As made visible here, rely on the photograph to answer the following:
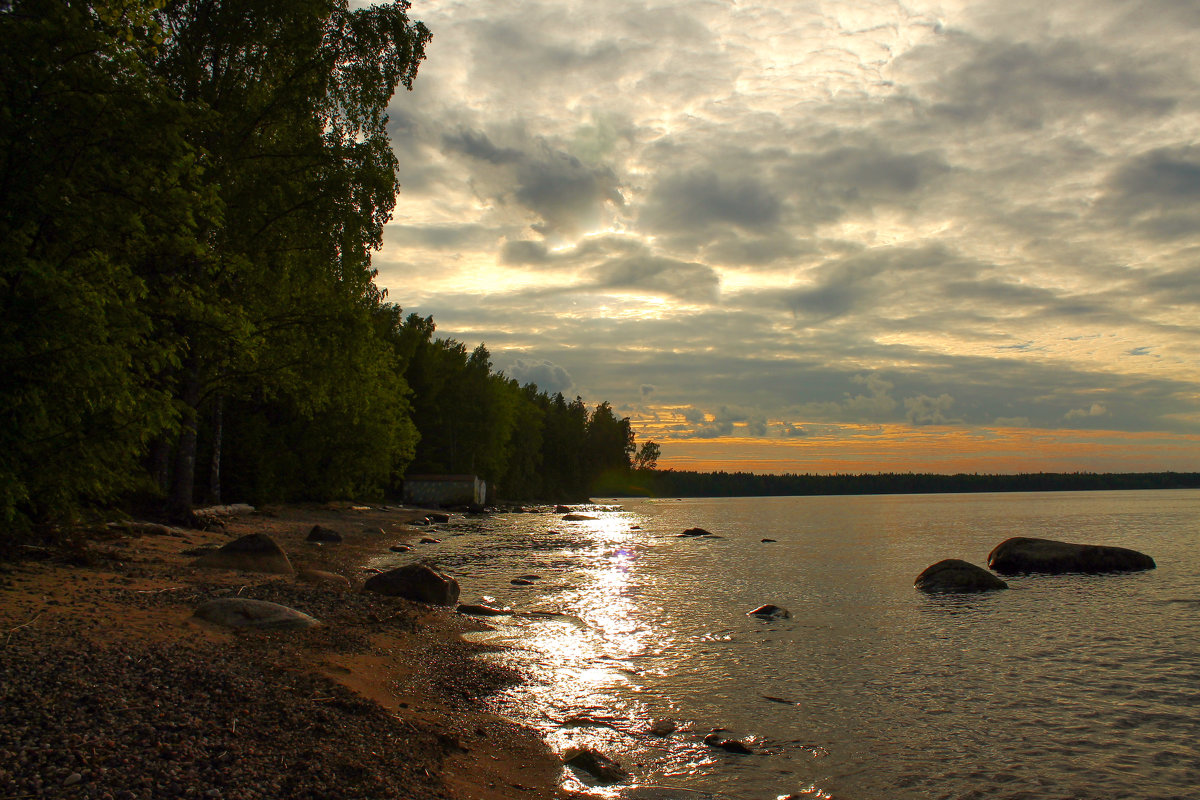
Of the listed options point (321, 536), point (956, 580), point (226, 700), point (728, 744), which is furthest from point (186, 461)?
point (956, 580)

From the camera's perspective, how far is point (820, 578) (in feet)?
83.3

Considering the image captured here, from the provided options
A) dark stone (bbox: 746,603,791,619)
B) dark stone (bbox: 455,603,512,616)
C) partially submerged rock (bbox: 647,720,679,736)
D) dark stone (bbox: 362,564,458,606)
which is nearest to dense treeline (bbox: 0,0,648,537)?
dark stone (bbox: 362,564,458,606)

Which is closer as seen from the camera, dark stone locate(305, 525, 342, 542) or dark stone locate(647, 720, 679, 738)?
dark stone locate(647, 720, 679, 738)

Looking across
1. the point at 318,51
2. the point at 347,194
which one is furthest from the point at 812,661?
the point at 318,51

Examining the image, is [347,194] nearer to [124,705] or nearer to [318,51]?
[318,51]

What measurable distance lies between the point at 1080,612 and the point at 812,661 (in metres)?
10.1

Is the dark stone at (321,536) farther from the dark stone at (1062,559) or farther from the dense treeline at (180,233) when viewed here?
the dark stone at (1062,559)

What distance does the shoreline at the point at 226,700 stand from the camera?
5457mm

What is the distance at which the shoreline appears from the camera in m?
5.46

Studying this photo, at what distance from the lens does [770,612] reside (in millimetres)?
17562

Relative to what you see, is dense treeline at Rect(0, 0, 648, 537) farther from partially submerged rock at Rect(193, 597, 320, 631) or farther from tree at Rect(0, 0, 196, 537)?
partially submerged rock at Rect(193, 597, 320, 631)

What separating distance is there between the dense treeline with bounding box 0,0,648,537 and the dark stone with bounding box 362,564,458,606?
5464 millimetres

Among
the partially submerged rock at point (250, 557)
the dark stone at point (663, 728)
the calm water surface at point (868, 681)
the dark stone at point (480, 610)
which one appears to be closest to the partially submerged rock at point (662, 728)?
the dark stone at point (663, 728)

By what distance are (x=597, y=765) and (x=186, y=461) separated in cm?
1932
